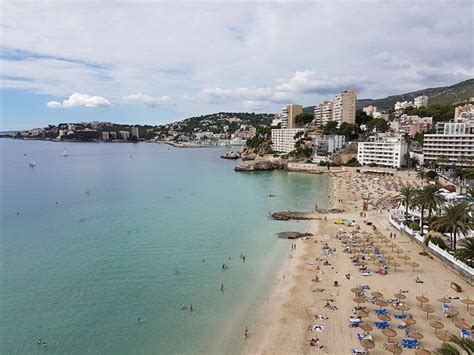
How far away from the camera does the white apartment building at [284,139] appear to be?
112 metres

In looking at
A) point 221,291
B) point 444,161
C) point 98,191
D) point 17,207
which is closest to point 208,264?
point 221,291

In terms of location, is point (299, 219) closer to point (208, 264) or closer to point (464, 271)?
point (208, 264)

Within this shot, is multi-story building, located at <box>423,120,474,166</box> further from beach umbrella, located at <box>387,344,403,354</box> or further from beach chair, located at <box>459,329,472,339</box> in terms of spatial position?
beach umbrella, located at <box>387,344,403,354</box>

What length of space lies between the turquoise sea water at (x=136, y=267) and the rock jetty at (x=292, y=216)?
5.17ft

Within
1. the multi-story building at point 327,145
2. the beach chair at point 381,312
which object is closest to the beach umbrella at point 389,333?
the beach chair at point 381,312

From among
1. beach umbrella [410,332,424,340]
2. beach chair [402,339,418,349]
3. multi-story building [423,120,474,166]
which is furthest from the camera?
multi-story building [423,120,474,166]

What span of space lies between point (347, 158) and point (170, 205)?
5307 centimetres

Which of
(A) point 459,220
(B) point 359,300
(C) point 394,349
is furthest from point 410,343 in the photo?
(A) point 459,220

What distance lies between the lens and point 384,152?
8000 cm

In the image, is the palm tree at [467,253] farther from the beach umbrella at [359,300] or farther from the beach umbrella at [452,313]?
the beach umbrella at [359,300]

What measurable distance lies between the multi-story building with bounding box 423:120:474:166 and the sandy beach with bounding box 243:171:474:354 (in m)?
45.1

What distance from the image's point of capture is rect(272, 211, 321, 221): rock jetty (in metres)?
40.8

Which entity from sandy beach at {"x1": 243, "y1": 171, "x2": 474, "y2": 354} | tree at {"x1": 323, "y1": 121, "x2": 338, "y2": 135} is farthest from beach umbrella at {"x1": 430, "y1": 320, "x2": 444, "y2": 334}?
tree at {"x1": 323, "y1": 121, "x2": 338, "y2": 135}

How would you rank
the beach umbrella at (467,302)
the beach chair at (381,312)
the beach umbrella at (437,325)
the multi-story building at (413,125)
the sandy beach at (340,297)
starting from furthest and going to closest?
1. the multi-story building at (413,125)
2. the beach umbrella at (467,302)
3. the beach chair at (381,312)
4. the sandy beach at (340,297)
5. the beach umbrella at (437,325)
